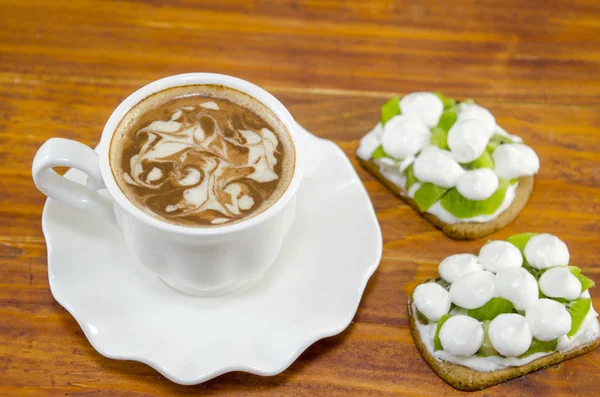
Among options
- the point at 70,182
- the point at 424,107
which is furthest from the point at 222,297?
the point at 424,107

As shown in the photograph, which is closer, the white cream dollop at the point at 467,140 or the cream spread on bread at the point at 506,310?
the cream spread on bread at the point at 506,310

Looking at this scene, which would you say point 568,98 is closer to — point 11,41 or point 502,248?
point 502,248

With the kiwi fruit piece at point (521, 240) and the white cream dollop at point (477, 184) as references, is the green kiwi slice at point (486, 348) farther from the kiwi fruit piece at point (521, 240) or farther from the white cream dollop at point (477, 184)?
the white cream dollop at point (477, 184)

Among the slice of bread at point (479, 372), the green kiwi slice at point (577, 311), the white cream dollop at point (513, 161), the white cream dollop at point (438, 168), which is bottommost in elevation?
the slice of bread at point (479, 372)

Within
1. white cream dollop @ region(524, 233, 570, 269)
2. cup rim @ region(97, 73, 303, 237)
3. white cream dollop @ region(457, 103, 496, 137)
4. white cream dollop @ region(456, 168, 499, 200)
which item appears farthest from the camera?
white cream dollop @ region(457, 103, 496, 137)

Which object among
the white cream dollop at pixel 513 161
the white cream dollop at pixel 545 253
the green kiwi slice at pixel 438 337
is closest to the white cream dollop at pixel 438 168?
the white cream dollop at pixel 513 161

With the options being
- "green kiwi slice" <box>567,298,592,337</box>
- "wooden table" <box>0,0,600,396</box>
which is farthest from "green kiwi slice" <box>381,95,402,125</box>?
"green kiwi slice" <box>567,298,592,337</box>

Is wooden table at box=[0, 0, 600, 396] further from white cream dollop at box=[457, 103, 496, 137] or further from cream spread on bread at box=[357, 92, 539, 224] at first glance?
white cream dollop at box=[457, 103, 496, 137]
